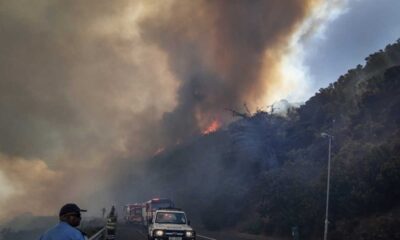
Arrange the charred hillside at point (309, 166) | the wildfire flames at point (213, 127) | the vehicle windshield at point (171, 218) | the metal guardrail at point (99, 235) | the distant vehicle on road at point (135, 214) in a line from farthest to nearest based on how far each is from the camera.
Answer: the wildfire flames at point (213, 127) < the distant vehicle on road at point (135, 214) < the charred hillside at point (309, 166) < the vehicle windshield at point (171, 218) < the metal guardrail at point (99, 235)

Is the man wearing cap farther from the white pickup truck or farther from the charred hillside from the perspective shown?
the charred hillside

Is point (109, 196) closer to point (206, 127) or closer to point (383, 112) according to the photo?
point (206, 127)

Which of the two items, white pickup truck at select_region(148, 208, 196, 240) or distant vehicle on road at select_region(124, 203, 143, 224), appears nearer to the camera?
white pickup truck at select_region(148, 208, 196, 240)

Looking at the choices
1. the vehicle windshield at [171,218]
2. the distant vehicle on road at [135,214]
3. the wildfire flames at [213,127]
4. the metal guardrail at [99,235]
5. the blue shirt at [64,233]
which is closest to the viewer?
the blue shirt at [64,233]

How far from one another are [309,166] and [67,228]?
149 ft

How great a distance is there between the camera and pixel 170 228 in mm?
23641

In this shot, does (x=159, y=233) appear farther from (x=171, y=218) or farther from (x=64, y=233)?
(x=64, y=233)

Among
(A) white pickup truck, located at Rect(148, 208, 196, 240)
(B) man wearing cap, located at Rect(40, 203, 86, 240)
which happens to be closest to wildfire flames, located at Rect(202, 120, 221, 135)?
(A) white pickup truck, located at Rect(148, 208, 196, 240)

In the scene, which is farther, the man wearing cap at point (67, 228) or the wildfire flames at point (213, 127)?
the wildfire flames at point (213, 127)

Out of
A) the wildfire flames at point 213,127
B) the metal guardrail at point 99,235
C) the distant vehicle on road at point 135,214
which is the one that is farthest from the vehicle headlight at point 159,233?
the wildfire flames at point 213,127

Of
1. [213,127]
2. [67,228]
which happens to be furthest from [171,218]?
[213,127]

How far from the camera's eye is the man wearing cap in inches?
220

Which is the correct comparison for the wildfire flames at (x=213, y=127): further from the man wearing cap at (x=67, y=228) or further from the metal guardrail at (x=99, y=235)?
the man wearing cap at (x=67, y=228)

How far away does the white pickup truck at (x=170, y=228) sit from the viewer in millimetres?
23406
